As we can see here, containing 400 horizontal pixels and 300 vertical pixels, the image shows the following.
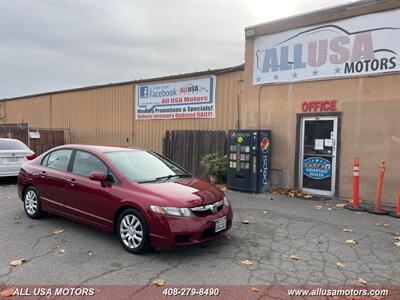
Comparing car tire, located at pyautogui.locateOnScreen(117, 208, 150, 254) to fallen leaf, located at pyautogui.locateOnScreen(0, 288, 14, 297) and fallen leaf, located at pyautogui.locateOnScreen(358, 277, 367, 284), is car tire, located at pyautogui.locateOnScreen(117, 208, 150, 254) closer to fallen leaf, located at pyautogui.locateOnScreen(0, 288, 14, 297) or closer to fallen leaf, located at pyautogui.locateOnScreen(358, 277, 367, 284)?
fallen leaf, located at pyautogui.locateOnScreen(0, 288, 14, 297)

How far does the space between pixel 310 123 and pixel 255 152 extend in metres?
1.64

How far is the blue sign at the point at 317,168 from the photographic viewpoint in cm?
896

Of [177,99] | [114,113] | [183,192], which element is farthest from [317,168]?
[114,113]

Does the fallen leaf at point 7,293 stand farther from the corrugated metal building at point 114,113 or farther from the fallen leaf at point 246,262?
the corrugated metal building at point 114,113

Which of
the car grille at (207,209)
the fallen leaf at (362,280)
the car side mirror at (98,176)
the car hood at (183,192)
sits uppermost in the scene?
the car side mirror at (98,176)

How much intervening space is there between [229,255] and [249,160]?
4.79m

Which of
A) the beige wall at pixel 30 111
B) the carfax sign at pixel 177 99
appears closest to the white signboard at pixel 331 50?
the carfax sign at pixel 177 99

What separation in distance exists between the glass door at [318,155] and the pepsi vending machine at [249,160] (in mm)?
947

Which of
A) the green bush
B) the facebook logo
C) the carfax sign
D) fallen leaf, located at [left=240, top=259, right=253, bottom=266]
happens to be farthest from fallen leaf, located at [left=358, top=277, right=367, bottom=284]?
the facebook logo

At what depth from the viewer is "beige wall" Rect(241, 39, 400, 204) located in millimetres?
7969

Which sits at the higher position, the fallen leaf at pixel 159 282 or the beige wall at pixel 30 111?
the beige wall at pixel 30 111

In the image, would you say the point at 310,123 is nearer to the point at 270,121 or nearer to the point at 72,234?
the point at 270,121

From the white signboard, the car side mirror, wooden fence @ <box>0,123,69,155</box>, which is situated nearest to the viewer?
the car side mirror

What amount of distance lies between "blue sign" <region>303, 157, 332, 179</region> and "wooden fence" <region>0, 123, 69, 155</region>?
12.5 meters
